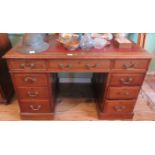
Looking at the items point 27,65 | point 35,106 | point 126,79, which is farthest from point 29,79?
point 126,79

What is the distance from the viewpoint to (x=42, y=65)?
1110mm

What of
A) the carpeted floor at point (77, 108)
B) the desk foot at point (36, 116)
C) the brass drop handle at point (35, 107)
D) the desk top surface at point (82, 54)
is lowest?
the carpeted floor at point (77, 108)

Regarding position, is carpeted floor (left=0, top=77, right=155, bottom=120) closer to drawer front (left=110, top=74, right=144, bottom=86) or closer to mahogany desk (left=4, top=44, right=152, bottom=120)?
mahogany desk (left=4, top=44, right=152, bottom=120)

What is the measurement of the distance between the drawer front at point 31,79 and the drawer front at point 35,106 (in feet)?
0.62

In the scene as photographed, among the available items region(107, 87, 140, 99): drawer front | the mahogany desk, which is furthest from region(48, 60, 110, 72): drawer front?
region(107, 87, 140, 99): drawer front

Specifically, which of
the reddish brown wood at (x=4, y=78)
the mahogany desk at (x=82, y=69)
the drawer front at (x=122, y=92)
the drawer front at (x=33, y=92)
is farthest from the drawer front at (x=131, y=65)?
the reddish brown wood at (x=4, y=78)

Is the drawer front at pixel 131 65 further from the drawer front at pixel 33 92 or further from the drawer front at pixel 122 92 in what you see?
the drawer front at pixel 33 92

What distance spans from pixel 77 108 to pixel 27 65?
723 millimetres

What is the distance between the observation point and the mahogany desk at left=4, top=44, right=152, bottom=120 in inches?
42.1

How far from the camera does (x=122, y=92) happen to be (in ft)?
4.12

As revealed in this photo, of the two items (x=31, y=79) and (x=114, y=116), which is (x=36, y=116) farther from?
(x=114, y=116)

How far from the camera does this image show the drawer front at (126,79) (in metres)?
1.17
